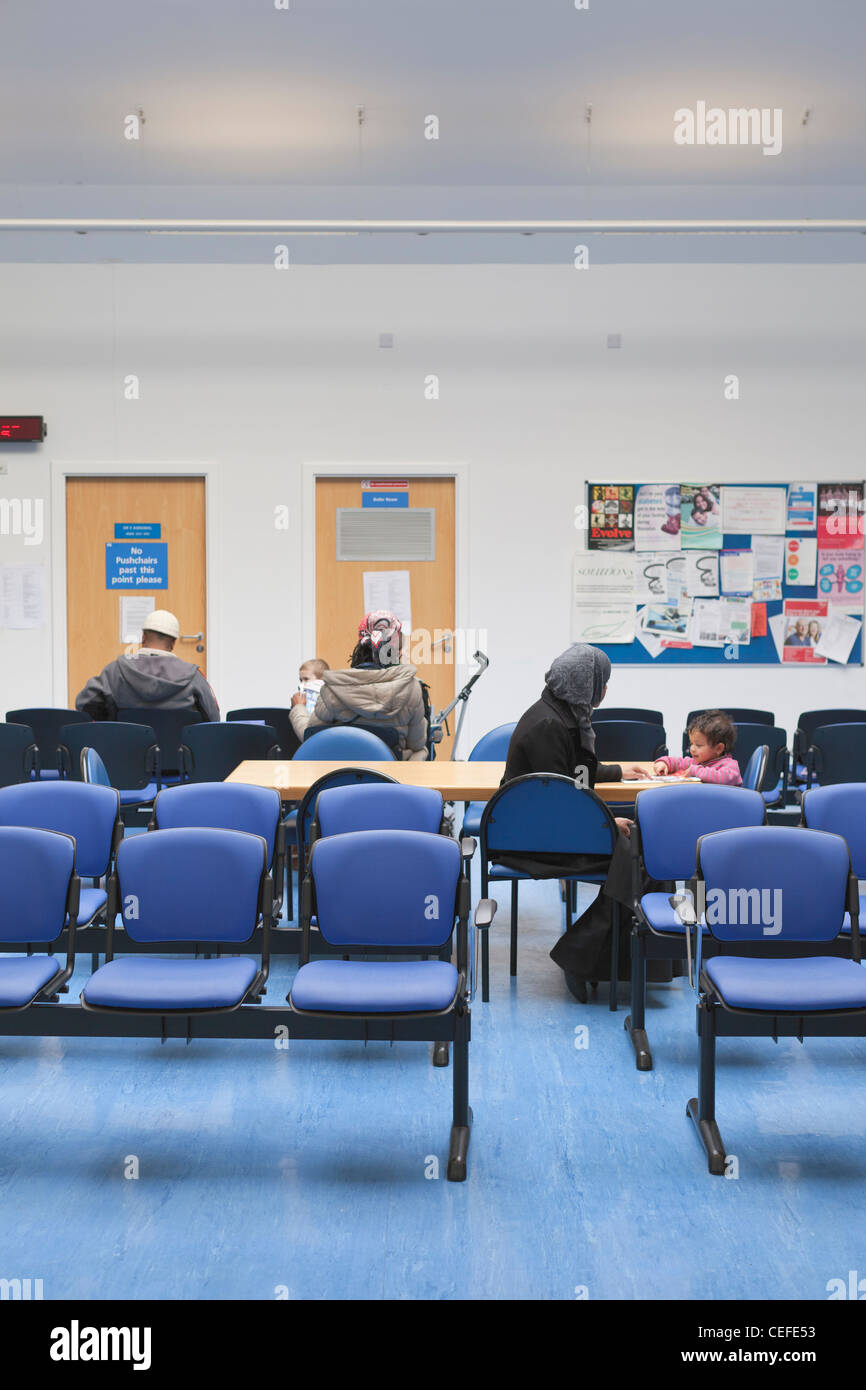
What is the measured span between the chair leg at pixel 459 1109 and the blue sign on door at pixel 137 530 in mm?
5706

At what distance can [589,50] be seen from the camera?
18.2ft

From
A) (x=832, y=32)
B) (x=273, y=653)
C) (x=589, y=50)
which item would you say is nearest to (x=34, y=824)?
(x=273, y=653)

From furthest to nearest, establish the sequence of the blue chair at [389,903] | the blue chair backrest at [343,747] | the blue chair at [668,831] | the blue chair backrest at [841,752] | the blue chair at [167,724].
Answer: the blue chair at [167,724] < the blue chair backrest at [841,752] < the blue chair backrest at [343,747] < the blue chair at [668,831] < the blue chair at [389,903]

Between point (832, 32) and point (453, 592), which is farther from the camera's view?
point (453, 592)

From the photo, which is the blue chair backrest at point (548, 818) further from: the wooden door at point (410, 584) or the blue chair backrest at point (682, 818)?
the wooden door at point (410, 584)

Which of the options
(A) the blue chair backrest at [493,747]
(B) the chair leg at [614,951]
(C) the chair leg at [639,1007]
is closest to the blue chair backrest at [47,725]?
(A) the blue chair backrest at [493,747]

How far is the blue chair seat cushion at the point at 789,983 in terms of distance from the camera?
2.72 m

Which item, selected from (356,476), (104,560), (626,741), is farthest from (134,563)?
(626,741)

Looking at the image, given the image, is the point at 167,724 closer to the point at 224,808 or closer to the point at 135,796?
the point at 135,796

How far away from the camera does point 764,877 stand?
123 inches

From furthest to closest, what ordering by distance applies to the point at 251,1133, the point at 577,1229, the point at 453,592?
the point at 453,592 < the point at 251,1133 < the point at 577,1229
